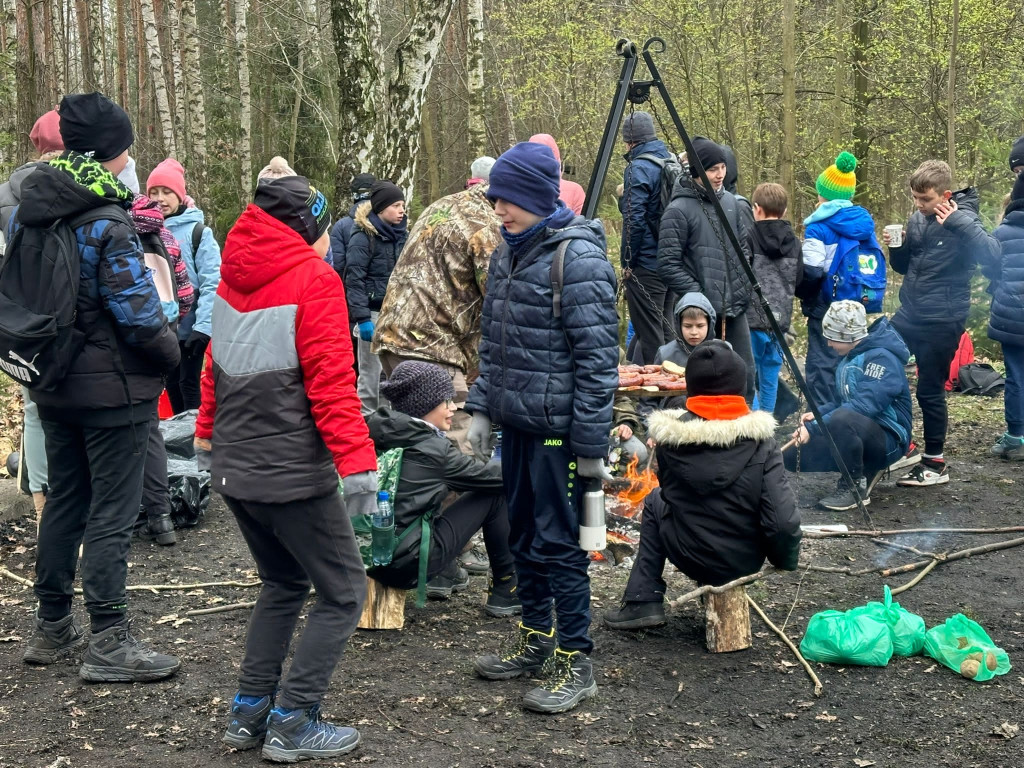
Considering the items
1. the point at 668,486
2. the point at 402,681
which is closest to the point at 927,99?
the point at 668,486

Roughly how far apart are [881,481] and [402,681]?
4.64 metres

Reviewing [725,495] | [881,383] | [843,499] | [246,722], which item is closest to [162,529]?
[246,722]

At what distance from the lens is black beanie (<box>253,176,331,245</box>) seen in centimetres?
347

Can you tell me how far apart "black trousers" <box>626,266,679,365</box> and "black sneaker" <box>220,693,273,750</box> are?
16.8 ft

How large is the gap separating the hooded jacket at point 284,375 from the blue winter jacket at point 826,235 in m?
5.69

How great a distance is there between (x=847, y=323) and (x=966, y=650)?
9.78 feet

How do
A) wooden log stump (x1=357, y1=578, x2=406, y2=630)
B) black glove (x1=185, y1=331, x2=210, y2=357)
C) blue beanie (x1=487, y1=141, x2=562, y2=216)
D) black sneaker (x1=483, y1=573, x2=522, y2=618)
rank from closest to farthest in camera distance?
1. blue beanie (x1=487, y1=141, x2=562, y2=216)
2. wooden log stump (x1=357, y1=578, x2=406, y2=630)
3. black sneaker (x1=483, y1=573, x2=522, y2=618)
4. black glove (x1=185, y1=331, x2=210, y2=357)

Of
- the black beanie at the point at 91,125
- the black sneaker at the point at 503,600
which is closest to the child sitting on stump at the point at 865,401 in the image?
the black sneaker at the point at 503,600

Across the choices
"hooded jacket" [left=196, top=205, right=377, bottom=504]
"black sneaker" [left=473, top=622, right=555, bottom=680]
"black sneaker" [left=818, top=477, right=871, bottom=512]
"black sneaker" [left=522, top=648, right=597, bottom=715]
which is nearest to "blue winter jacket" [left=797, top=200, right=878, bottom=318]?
"black sneaker" [left=818, top=477, right=871, bottom=512]

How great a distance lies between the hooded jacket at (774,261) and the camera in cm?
816

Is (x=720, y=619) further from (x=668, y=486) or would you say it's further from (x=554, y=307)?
(x=554, y=307)

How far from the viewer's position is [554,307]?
385 cm

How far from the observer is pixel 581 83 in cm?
1920

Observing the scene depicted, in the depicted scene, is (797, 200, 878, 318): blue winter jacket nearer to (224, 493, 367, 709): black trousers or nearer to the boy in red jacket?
the boy in red jacket
